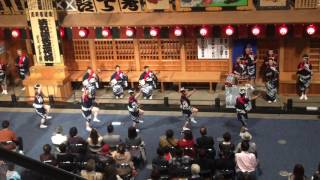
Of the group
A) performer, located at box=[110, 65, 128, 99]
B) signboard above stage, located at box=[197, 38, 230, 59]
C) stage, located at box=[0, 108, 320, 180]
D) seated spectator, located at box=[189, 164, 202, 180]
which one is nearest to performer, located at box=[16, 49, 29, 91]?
stage, located at box=[0, 108, 320, 180]

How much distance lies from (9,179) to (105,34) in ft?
28.7

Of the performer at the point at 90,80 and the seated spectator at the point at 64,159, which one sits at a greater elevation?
the performer at the point at 90,80

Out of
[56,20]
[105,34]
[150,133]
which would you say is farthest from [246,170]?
[56,20]

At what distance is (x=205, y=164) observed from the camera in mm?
11172

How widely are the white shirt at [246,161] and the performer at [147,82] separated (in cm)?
748

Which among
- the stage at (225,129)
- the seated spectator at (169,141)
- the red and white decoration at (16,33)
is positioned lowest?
the stage at (225,129)

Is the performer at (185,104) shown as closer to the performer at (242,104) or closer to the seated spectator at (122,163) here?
the performer at (242,104)

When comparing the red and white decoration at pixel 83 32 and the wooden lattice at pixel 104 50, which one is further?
the wooden lattice at pixel 104 50

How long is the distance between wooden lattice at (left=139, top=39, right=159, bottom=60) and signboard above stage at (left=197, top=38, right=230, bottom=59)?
6.28ft

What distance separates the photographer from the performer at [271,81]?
16.9 meters

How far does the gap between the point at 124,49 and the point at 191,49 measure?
3.03 meters

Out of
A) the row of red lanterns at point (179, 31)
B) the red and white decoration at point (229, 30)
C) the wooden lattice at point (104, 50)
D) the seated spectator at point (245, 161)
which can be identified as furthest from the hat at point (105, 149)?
the wooden lattice at point (104, 50)

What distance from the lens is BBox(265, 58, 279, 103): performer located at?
16.9 metres

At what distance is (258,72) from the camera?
19.0 m
